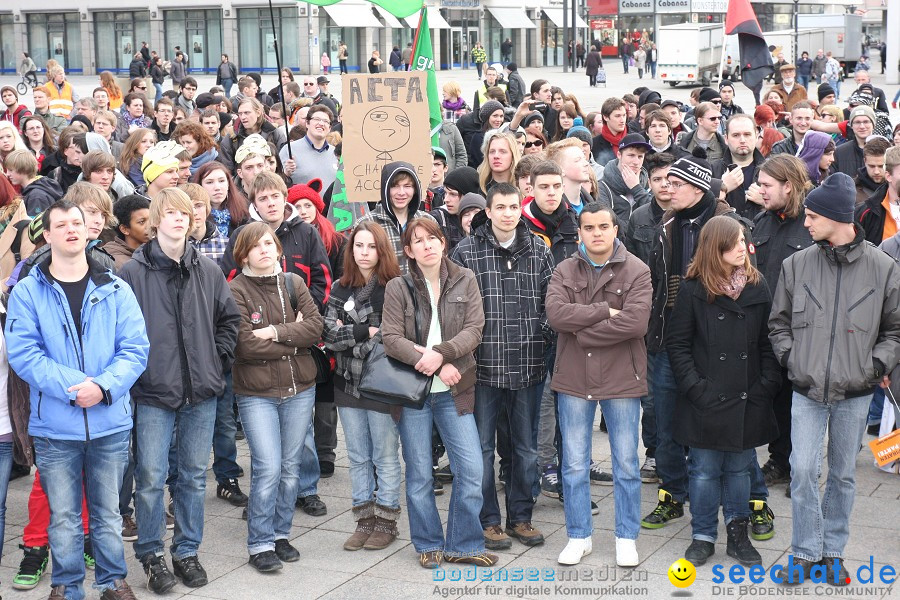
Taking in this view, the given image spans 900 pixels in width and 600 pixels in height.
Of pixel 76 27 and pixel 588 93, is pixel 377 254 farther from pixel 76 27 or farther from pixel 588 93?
pixel 76 27

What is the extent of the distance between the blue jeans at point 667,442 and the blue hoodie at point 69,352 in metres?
3.06

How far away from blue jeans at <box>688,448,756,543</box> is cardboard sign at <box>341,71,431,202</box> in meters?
3.48

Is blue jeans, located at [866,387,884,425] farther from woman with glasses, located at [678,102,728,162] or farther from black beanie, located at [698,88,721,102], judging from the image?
black beanie, located at [698,88,721,102]

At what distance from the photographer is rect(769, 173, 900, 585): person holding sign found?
5.58 m

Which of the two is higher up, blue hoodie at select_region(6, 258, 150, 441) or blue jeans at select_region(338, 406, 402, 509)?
blue hoodie at select_region(6, 258, 150, 441)

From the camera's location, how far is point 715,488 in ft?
20.0

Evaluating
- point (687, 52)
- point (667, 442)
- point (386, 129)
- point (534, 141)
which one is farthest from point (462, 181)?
point (687, 52)

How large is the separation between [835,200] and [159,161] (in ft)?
14.6

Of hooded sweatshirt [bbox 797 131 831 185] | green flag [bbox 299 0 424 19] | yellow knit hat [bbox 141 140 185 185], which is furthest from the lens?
green flag [bbox 299 0 424 19]

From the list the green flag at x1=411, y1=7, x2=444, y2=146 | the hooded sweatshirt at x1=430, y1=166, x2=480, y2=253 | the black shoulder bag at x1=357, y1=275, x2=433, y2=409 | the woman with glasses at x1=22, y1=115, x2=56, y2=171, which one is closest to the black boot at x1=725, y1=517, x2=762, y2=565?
the black shoulder bag at x1=357, y1=275, x2=433, y2=409

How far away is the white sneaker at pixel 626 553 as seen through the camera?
596 cm

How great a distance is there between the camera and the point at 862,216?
27.0 feet

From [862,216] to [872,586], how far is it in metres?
3.42

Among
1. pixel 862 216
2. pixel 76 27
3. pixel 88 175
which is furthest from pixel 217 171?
pixel 76 27
